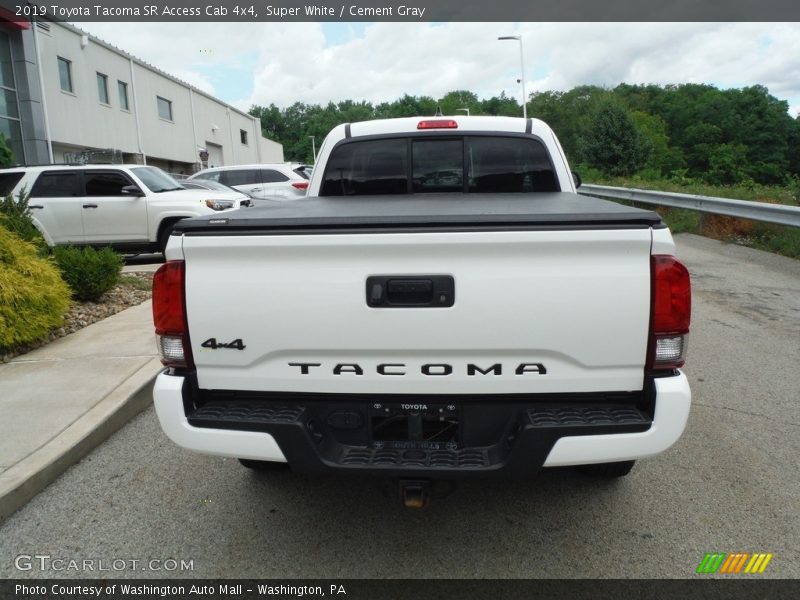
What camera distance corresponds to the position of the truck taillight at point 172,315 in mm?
2492

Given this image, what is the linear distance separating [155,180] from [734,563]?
37.6 feet

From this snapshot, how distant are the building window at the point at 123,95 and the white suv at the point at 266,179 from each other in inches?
628

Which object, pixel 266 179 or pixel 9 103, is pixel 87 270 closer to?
pixel 266 179

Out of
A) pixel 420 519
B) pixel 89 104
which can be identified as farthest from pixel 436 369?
pixel 89 104

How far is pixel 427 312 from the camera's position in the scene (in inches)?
93.2

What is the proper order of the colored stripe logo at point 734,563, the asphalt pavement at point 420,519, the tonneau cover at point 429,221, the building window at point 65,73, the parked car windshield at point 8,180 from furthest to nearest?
1. the building window at point 65,73
2. the parked car windshield at point 8,180
3. the asphalt pavement at point 420,519
4. the colored stripe logo at point 734,563
5. the tonneau cover at point 429,221

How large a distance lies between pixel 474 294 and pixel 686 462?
7.05 ft

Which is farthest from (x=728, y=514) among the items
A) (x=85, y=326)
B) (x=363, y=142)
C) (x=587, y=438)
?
(x=85, y=326)

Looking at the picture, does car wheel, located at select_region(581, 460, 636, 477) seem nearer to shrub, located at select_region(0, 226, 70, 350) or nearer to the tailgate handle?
the tailgate handle

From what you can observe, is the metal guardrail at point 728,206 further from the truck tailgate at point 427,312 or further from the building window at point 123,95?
the building window at point 123,95

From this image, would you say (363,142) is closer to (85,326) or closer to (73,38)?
(85,326)

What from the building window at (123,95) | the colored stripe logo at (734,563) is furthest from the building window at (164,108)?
the colored stripe logo at (734,563)

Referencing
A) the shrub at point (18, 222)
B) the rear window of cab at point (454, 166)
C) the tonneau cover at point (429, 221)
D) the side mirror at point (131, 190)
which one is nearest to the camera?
the tonneau cover at point (429, 221)

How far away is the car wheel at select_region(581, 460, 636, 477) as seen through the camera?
3271 mm
